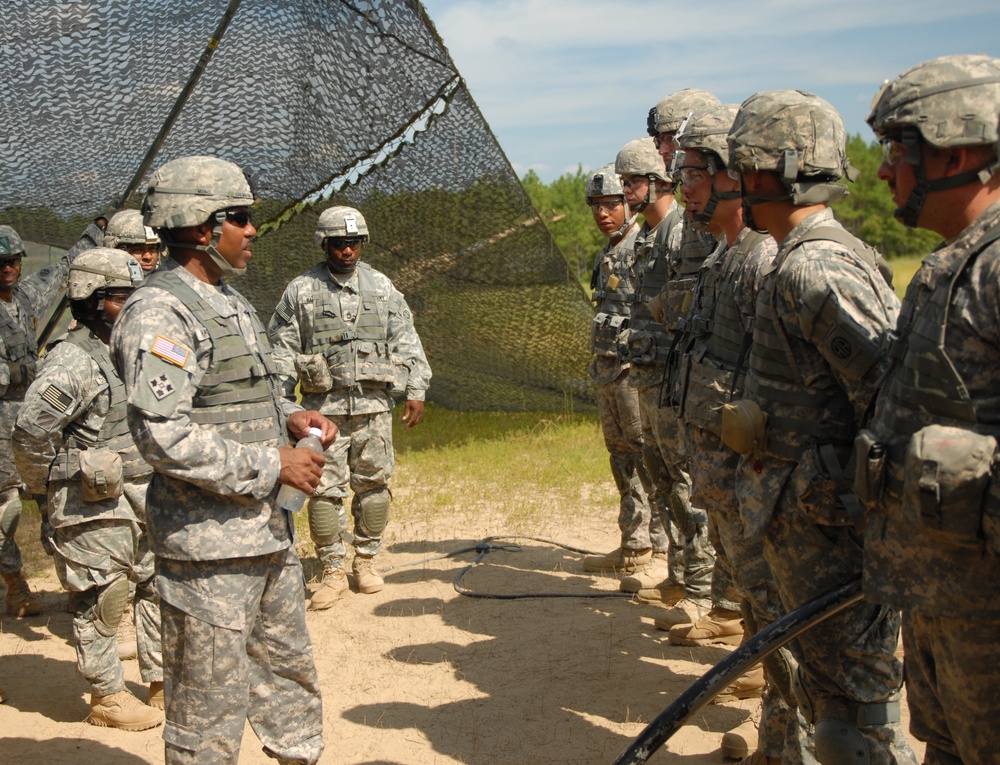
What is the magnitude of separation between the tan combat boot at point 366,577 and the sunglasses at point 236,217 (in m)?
3.84

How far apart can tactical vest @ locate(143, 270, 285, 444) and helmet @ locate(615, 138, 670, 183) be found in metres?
Answer: 3.31

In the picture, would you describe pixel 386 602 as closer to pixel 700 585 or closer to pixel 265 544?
pixel 700 585

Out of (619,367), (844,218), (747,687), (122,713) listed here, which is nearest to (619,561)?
(619,367)

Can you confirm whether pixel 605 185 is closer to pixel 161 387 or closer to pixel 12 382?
pixel 12 382

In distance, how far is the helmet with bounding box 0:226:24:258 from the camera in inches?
270

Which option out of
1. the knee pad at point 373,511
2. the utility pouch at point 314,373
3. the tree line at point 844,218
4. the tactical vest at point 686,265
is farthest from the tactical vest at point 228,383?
the tree line at point 844,218

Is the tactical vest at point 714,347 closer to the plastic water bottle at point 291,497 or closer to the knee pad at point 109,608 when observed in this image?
the plastic water bottle at point 291,497

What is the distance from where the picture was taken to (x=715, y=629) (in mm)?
5562

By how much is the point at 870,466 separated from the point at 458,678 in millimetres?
3378

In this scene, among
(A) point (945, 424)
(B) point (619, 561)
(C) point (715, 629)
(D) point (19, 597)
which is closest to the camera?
(A) point (945, 424)

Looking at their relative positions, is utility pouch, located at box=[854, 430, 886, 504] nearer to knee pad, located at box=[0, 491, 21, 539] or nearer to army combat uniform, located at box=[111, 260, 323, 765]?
army combat uniform, located at box=[111, 260, 323, 765]

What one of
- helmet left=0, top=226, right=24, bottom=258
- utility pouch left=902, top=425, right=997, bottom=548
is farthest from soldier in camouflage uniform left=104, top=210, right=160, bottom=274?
utility pouch left=902, top=425, right=997, bottom=548

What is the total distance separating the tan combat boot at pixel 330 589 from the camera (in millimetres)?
6625

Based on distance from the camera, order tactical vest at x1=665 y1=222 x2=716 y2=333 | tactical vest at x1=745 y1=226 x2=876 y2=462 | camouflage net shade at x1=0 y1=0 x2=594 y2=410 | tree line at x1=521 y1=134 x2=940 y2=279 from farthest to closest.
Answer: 1. tree line at x1=521 y1=134 x2=940 y2=279
2. camouflage net shade at x1=0 y1=0 x2=594 y2=410
3. tactical vest at x1=665 y1=222 x2=716 y2=333
4. tactical vest at x1=745 y1=226 x2=876 y2=462
